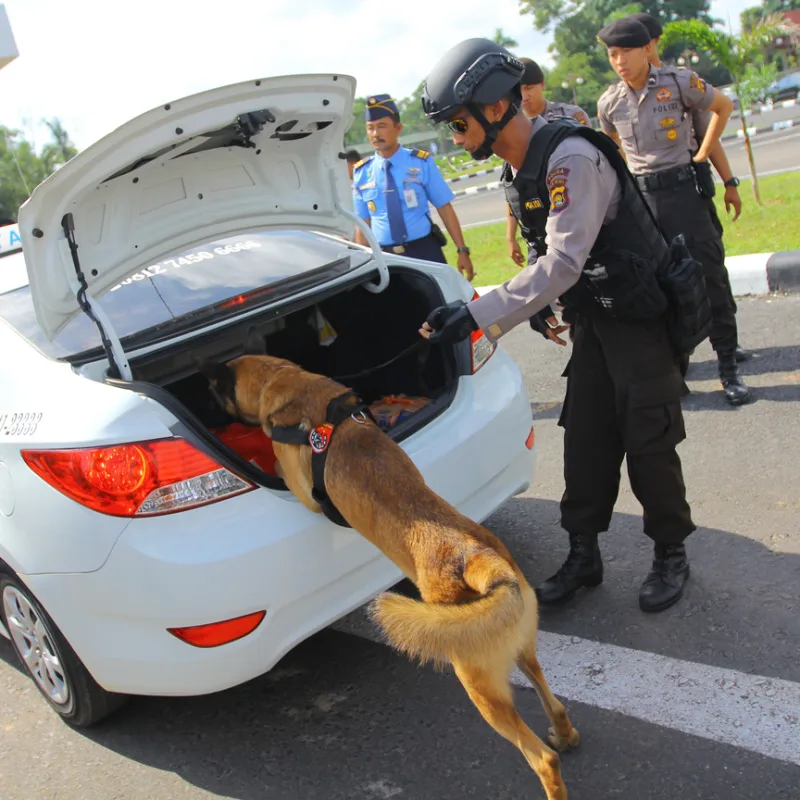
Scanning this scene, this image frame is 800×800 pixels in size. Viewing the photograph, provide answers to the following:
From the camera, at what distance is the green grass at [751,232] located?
7705mm

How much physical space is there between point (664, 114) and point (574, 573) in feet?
9.44

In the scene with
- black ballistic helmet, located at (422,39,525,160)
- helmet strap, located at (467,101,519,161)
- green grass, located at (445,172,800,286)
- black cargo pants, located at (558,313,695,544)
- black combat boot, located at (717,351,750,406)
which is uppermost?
black ballistic helmet, located at (422,39,525,160)

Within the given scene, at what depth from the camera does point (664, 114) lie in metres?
4.79

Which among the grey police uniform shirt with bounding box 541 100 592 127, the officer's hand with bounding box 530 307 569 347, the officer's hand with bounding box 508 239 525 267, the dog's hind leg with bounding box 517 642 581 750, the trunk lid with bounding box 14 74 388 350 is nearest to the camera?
the dog's hind leg with bounding box 517 642 581 750

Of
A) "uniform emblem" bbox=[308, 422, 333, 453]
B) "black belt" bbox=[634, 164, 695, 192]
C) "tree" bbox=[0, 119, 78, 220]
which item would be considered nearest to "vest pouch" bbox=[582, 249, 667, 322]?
"uniform emblem" bbox=[308, 422, 333, 453]

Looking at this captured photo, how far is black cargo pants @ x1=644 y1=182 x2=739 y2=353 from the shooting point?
4648mm

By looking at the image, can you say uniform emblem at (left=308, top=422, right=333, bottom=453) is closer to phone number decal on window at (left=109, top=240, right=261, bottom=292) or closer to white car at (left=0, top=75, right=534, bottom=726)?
white car at (left=0, top=75, right=534, bottom=726)

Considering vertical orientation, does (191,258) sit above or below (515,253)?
above

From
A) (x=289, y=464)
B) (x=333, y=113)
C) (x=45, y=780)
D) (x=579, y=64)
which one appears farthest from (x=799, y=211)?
(x=579, y=64)

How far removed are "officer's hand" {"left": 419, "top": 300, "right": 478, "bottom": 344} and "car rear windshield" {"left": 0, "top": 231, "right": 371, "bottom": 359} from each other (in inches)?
31.5

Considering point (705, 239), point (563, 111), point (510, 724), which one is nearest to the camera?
point (510, 724)

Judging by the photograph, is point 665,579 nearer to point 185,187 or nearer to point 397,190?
point 185,187

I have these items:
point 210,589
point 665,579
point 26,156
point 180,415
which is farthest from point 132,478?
point 26,156

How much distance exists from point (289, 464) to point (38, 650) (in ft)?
3.56
